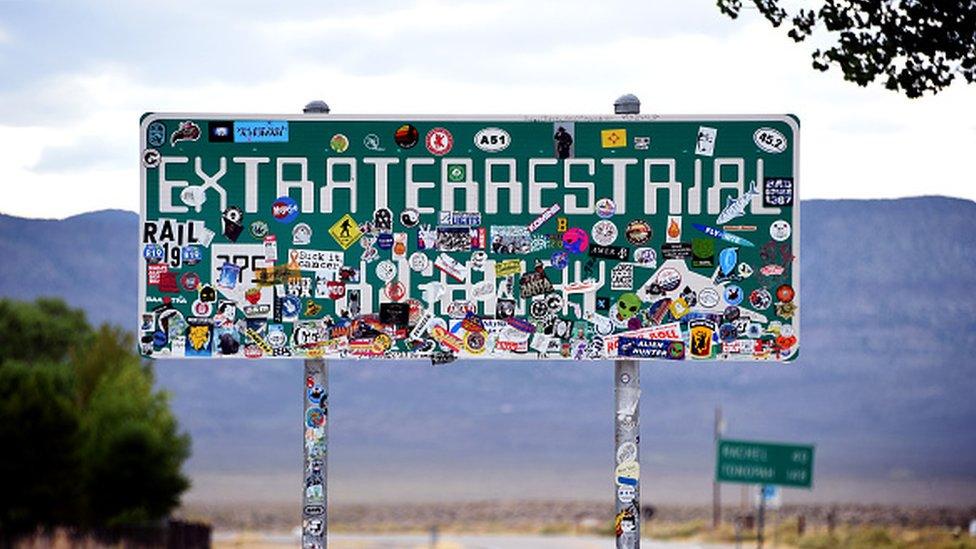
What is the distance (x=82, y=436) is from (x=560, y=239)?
26.0 meters

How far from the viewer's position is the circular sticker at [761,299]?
16.7 meters

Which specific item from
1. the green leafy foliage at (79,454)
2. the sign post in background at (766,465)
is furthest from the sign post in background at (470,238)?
the sign post in background at (766,465)

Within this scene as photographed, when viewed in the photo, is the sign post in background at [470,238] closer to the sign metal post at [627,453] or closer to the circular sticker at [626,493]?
the sign metal post at [627,453]

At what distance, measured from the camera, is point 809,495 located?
173 meters

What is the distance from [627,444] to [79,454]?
2517 cm

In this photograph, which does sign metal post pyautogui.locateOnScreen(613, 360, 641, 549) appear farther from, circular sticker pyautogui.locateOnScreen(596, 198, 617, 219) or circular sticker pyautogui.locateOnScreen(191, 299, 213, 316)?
→ circular sticker pyautogui.locateOnScreen(191, 299, 213, 316)

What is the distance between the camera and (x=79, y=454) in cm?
3984

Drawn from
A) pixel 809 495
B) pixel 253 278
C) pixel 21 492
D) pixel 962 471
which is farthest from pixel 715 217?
pixel 962 471

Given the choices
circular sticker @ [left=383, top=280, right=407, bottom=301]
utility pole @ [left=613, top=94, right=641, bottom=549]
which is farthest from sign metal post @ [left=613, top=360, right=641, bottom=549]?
circular sticker @ [left=383, top=280, right=407, bottom=301]

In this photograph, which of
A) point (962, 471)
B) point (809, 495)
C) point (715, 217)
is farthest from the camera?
point (962, 471)

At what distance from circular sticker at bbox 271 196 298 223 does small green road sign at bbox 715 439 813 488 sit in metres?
20.9

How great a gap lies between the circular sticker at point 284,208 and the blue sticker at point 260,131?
54cm

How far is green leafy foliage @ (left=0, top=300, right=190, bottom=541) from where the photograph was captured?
127 ft

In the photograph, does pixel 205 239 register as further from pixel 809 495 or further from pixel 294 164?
pixel 809 495
